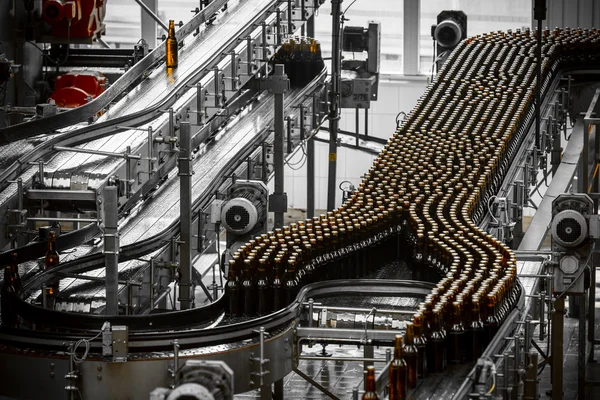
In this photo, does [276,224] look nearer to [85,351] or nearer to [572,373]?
[572,373]

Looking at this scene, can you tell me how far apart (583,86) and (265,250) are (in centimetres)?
735

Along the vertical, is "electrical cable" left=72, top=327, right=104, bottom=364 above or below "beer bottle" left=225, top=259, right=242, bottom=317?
below

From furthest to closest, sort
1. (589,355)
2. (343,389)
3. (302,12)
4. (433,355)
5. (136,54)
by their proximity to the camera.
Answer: (136,54) → (302,12) → (589,355) → (343,389) → (433,355)

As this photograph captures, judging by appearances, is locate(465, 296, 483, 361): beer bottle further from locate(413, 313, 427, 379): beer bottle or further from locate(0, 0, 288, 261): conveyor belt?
locate(0, 0, 288, 261): conveyor belt

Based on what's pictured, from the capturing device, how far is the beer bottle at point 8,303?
929 cm

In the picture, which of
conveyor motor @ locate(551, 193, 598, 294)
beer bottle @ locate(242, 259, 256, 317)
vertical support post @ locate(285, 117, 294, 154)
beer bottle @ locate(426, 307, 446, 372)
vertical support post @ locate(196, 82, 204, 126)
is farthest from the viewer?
vertical support post @ locate(285, 117, 294, 154)

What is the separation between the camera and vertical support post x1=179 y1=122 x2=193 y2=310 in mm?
10656

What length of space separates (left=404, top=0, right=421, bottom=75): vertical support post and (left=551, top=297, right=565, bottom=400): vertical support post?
11.8 m

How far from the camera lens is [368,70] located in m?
17.4

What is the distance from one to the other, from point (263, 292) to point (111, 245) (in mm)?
1247

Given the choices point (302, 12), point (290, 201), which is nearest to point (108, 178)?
point (302, 12)

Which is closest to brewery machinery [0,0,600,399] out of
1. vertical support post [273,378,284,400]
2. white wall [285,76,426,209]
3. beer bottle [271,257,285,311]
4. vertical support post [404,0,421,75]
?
beer bottle [271,257,285,311]

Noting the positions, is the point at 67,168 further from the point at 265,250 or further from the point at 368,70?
the point at 368,70

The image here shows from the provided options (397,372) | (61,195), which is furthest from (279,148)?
(397,372)
